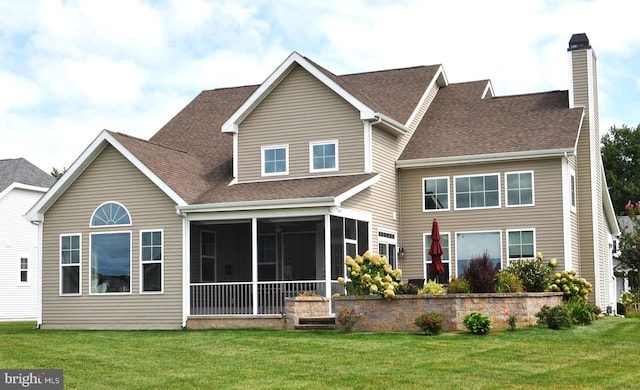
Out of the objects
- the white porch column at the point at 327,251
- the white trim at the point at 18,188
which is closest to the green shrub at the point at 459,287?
the white porch column at the point at 327,251

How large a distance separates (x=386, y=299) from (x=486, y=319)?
2.55 meters

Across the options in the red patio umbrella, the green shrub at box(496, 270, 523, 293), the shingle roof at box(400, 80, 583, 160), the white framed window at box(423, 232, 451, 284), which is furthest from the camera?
the white framed window at box(423, 232, 451, 284)

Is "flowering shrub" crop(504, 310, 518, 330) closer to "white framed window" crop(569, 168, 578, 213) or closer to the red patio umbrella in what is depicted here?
the red patio umbrella

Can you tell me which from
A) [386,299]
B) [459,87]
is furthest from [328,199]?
[459,87]

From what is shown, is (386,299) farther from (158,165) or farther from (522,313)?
(158,165)

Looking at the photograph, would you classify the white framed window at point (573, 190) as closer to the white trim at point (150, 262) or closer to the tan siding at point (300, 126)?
the tan siding at point (300, 126)

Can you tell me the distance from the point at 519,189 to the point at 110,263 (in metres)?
12.4

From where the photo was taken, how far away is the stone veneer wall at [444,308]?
20609mm

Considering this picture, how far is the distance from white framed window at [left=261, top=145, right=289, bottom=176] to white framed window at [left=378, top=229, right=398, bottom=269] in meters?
3.50

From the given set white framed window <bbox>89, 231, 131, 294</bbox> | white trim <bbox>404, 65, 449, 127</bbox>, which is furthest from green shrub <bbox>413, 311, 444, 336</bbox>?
white trim <bbox>404, 65, 449, 127</bbox>

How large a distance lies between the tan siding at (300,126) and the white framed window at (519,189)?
4630 mm

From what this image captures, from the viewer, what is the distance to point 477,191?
90.3ft

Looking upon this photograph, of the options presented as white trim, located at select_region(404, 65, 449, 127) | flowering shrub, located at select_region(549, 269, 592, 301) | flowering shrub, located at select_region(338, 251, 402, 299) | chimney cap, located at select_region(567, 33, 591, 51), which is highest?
chimney cap, located at select_region(567, 33, 591, 51)

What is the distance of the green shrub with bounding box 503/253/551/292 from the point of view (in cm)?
2331
